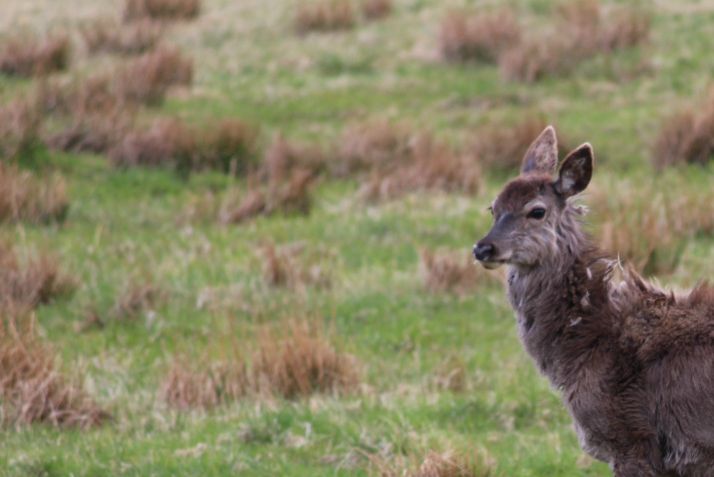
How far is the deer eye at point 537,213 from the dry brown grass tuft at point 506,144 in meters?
9.06

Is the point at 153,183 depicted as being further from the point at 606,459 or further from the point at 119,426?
the point at 606,459

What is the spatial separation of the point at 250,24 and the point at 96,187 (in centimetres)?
712

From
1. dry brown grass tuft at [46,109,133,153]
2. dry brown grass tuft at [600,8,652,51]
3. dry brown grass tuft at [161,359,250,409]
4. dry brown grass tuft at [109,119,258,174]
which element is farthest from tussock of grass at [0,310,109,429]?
dry brown grass tuft at [600,8,652,51]

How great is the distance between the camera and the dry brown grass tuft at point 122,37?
21503mm

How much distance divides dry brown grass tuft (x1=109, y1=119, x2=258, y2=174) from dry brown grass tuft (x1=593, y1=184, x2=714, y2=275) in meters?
4.33

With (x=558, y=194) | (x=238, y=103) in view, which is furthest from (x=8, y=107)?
(x=558, y=194)

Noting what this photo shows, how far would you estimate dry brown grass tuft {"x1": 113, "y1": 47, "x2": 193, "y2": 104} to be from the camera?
18922 mm

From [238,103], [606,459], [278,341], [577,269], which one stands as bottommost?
[238,103]

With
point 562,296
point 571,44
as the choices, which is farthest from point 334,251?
point 571,44

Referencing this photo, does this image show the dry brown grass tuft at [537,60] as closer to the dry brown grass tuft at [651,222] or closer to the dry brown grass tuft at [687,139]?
the dry brown grass tuft at [687,139]

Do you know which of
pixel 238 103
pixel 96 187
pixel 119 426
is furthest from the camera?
pixel 238 103

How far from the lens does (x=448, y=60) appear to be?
1977cm

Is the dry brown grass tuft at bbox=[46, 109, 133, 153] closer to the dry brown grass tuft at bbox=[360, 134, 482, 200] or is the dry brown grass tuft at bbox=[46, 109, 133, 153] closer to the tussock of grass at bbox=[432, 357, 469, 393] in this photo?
the dry brown grass tuft at bbox=[360, 134, 482, 200]

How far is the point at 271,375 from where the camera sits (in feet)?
32.4
